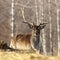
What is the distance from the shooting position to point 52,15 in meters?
24.5

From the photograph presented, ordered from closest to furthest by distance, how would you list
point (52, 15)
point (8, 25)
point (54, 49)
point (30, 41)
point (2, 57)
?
point (2, 57) < point (30, 41) < point (54, 49) < point (8, 25) < point (52, 15)

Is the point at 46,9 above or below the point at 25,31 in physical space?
above

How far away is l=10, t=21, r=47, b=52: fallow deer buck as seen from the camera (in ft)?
38.4

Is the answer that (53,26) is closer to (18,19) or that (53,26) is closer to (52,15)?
(52,15)

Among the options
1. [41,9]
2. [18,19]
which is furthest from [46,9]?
[18,19]

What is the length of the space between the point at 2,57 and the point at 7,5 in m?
18.1

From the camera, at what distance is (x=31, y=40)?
1224 centimetres

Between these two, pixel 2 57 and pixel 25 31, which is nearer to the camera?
Answer: pixel 2 57

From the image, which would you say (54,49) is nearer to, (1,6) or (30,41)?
(1,6)

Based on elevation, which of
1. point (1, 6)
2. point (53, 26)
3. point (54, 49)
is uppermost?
point (1, 6)

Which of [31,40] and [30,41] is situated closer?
[31,40]

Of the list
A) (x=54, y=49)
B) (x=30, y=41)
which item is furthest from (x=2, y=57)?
(x=54, y=49)

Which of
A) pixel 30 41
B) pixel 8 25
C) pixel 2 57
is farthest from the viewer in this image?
pixel 8 25

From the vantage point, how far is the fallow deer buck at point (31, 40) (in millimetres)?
11719
